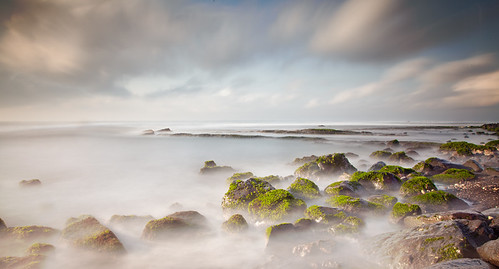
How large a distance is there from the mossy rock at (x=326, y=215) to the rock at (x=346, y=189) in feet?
5.58

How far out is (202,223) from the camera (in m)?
5.98

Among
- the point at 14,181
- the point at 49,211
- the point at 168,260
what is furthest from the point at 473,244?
the point at 14,181

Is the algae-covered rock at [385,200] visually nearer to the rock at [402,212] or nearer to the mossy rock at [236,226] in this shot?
the rock at [402,212]

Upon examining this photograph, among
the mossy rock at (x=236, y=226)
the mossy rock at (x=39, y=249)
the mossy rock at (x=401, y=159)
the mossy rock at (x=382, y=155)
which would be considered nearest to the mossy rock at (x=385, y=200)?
the mossy rock at (x=236, y=226)

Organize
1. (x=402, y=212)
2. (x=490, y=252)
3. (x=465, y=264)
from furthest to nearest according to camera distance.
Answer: (x=402, y=212), (x=490, y=252), (x=465, y=264)

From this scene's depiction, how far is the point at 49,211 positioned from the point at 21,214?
2.33ft

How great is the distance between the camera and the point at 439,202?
20.7 feet

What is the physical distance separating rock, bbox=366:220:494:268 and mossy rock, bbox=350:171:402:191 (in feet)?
13.2

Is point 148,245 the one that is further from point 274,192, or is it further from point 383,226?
point 383,226

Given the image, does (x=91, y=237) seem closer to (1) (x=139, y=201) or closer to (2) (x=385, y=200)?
(1) (x=139, y=201)

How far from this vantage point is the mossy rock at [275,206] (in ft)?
19.8

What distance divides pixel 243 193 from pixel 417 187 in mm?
5540

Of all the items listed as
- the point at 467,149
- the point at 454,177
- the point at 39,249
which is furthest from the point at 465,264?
the point at 467,149

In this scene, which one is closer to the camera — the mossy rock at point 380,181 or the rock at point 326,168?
the mossy rock at point 380,181
